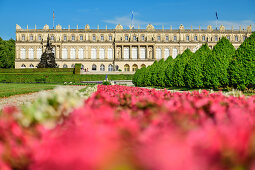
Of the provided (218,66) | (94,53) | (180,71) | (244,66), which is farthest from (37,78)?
(94,53)

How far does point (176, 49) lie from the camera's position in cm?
7312

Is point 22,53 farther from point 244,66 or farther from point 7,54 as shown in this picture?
point 244,66

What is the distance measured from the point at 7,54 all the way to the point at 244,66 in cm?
7241

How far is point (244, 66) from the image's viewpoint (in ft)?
44.3

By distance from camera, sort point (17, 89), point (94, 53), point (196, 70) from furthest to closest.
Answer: point (94, 53)
point (17, 89)
point (196, 70)

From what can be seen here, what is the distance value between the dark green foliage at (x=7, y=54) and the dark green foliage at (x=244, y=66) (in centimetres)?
6900

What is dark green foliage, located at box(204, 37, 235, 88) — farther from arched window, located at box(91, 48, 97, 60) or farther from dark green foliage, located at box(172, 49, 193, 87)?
arched window, located at box(91, 48, 97, 60)

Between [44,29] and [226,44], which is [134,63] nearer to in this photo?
[44,29]

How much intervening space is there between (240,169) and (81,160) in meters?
0.63

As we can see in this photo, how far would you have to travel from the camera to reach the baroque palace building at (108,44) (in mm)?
70188


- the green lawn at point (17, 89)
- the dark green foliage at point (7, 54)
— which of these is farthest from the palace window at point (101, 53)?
the green lawn at point (17, 89)

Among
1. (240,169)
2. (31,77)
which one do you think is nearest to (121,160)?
(240,169)

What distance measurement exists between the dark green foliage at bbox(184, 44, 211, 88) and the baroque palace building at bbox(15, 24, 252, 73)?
50832mm

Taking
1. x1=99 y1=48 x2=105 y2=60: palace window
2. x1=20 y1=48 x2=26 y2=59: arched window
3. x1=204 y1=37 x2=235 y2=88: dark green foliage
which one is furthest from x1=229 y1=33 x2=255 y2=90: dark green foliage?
x1=20 y1=48 x2=26 y2=59: arched window
